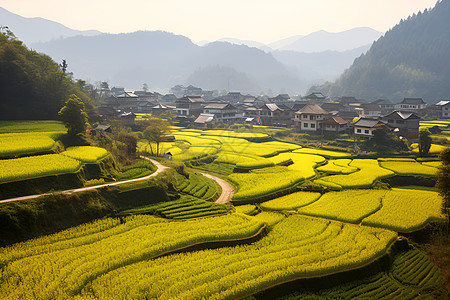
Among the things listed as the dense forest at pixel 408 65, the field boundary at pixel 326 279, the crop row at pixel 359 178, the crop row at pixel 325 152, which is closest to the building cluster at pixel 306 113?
the crop row at pixel 325 152

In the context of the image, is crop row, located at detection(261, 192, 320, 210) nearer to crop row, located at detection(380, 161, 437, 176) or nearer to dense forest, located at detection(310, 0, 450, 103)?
crop row, located at detection(380, 161, 437, 176)

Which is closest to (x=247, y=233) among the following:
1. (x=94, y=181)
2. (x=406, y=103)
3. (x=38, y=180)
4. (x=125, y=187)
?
(x=125, y=187)

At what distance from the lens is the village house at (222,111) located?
78250mm

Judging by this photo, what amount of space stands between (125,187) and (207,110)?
188ft

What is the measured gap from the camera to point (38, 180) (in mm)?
21141

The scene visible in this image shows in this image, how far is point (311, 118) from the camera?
61938 millimetres

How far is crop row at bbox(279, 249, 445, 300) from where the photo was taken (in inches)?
596

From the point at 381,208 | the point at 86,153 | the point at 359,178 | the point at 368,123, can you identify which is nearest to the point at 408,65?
the point at 368,123

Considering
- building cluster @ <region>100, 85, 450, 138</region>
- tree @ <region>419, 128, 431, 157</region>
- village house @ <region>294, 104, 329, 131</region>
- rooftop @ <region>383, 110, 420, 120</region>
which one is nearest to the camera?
tree @ <region>419, 128, 431, 157</region>

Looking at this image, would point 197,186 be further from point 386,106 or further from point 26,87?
point 386,106

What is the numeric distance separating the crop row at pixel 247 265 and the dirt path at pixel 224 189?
816cm

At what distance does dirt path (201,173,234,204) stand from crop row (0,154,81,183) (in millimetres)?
12602

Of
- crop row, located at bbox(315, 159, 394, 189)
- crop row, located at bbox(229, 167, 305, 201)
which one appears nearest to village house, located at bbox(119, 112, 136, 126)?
crop row, located at bbox(229, 167, 305, 201)

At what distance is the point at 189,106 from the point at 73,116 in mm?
51808
